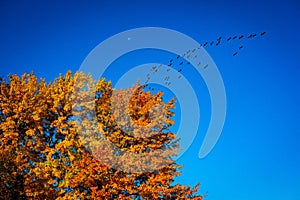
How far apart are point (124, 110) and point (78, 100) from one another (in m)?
3.83

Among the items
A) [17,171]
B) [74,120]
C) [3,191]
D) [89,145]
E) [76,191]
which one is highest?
[74,120]

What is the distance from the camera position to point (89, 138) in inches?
1032

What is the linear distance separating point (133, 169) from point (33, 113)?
29.7 feet

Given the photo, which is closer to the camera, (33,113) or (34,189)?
(34,189)

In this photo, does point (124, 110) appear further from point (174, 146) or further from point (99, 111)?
point (174, 146)

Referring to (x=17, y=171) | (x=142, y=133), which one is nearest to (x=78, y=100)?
(x=142, y=133)

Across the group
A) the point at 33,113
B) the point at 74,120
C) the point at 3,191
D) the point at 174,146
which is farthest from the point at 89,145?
the point at 3,191

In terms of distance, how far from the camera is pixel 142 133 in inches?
1061

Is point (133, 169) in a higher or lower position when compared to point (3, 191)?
higher

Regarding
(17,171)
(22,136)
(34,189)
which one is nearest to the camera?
(17,171)

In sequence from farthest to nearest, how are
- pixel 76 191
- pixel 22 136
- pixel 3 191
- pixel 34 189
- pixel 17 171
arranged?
pixel 22 136 < pixel 76 191 < pixel 34 189 < pixel 17 171 < pixel 3 191

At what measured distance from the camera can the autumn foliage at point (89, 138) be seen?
2439cm

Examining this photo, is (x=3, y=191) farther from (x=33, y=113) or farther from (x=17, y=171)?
(x=33, y=113)

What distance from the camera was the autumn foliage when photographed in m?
24.4
